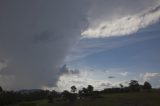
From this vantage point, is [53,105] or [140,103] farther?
[53,105]

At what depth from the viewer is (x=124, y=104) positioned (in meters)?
149

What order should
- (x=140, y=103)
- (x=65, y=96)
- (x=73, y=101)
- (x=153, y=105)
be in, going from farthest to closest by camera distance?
(x=65, y=96) < (x=73, y=101) < (x=140, y=103) < (x=153, y=105)

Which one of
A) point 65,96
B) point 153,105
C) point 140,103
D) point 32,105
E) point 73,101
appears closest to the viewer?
→ point 153,105

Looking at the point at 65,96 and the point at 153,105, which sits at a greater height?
the point at 65,96

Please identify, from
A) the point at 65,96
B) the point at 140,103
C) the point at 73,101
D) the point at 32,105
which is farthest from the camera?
the point at 65,96

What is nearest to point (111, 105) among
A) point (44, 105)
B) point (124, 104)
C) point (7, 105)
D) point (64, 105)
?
point (124, 104)

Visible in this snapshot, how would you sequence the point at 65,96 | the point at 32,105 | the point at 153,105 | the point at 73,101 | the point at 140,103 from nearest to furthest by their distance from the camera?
the point at 153,105 → the point at 140,103 → the point at 32,105 → the point at 73,101 → the point at 65,96

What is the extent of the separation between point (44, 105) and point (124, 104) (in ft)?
165

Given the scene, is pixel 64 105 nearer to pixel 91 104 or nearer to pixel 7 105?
pixel 91 104

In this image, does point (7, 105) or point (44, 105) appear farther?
point (7, 105)

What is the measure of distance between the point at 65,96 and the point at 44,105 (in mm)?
30815

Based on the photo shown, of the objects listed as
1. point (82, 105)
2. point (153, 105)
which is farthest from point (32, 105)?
point (153, 105)

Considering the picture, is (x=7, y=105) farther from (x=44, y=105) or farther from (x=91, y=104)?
(x=91, y=104)

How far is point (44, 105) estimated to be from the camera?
16962cm
